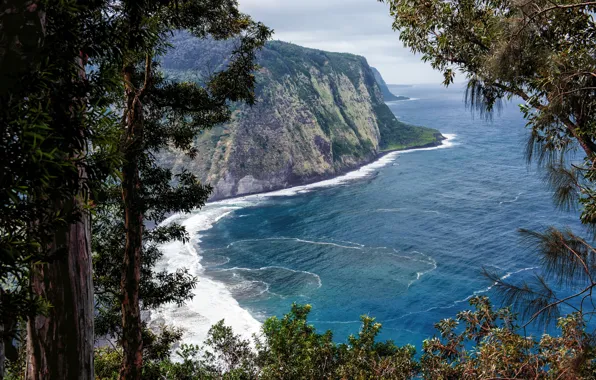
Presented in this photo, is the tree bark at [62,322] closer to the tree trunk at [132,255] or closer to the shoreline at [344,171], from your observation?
the tree trunk at [132,255]

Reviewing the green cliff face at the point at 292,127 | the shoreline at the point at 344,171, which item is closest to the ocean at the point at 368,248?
the shoreline at the point at 344,171

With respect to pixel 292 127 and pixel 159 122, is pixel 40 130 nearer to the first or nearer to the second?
pixel 159 122

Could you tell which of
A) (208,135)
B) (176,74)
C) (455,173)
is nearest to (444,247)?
(455,173)

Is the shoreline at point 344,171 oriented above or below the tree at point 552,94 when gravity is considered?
below

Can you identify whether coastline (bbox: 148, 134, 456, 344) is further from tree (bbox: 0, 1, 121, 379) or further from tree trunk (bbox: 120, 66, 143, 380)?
tree (bbox: 0, 1, 121, 379)

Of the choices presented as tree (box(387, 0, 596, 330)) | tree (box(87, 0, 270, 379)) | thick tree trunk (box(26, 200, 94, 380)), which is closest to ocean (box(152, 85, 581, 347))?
tree (box(87, 0, 270, 379))

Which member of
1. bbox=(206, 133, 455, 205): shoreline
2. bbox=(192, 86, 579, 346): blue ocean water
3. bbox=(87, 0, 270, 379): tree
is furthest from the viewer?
bbox=(206, 133, 455, 205): shoreline

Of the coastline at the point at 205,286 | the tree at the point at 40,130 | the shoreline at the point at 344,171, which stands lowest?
the coastline at the point at 205,286
